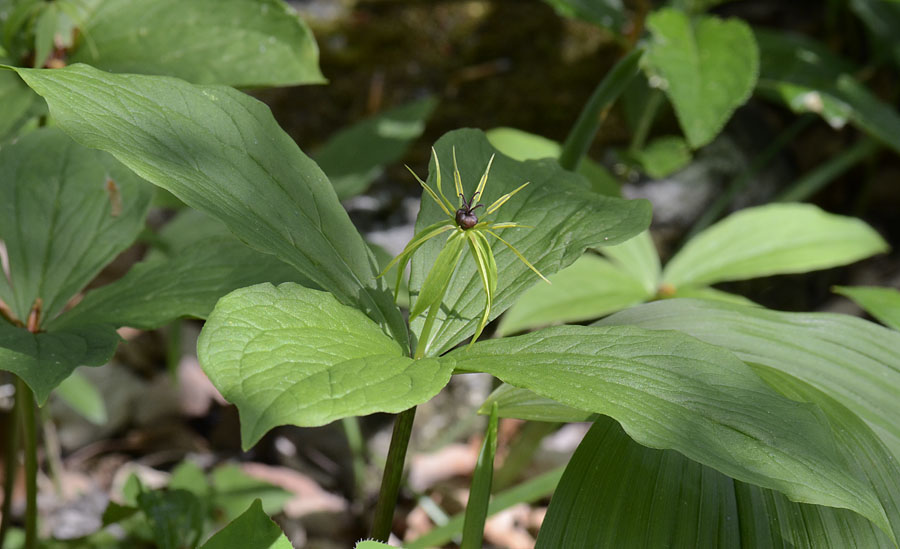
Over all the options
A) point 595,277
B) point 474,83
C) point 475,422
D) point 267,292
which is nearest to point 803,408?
point 267,292

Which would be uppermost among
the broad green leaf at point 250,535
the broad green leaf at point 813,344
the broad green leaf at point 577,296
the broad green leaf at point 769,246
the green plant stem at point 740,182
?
the broad green leaf at point 250,535

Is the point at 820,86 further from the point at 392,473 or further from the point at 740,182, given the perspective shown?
the point at 392,473

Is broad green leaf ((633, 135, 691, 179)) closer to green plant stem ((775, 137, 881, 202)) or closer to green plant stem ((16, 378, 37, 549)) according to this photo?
green plant stem ((775, 137, 881, 202))

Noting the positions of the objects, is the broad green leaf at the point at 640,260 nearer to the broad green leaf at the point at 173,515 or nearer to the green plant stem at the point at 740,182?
the green plant stem at the point at 740,182

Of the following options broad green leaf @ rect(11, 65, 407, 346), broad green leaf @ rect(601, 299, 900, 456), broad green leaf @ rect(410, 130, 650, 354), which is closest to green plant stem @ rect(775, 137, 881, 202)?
broad green leaf @ rect(601, 299, 900, 456)

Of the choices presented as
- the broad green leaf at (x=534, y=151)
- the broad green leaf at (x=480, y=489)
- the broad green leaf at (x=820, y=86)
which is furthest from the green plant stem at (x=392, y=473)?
the broad green leaf at (x=820, y=86)

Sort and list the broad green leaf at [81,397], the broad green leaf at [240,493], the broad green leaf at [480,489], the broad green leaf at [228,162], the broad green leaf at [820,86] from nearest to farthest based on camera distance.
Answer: the broad green leaf at [228,162] < the broad green leaf at [480,489] < the broad green leaf at [240,493] < the broad green leaf at [81,397] < the broad green leaf at [820,86]
